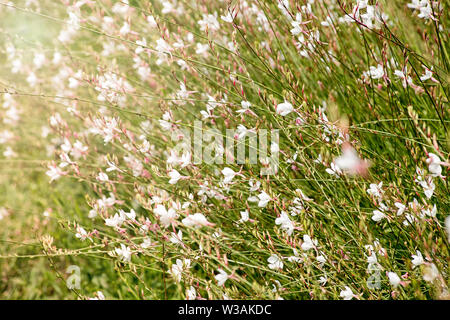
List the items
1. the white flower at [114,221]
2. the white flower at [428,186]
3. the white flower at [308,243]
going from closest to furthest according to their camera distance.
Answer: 1. the white flower at [428,186]
2. the white flower at [308,243]
3. the white flower at [114,221]

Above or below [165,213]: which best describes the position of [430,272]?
below

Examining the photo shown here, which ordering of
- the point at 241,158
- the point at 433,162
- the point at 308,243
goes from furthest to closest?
1. the point at 241,158
2. the point at 308,243
3. the point at 433,162

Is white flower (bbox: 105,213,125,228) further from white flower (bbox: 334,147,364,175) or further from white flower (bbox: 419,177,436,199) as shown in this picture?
white flower (bbox: 419,177,436,199)

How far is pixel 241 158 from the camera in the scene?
5.79ft

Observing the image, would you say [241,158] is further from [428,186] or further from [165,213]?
[428,186]

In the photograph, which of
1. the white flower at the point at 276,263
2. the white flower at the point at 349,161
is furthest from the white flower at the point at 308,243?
the white flower at the point at 349,161

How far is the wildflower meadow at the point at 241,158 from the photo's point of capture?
1458 millimetres

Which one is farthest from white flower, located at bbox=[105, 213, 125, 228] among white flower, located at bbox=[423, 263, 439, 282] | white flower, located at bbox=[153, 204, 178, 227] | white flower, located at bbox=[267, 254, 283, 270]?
white flower, located at bbox=[423, 263, 439, 282]

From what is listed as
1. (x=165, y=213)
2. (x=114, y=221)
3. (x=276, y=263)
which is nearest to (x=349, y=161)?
(x=276, y=263)

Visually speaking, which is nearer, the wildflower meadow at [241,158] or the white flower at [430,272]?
the white flower at [430,272]

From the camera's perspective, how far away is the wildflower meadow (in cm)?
146

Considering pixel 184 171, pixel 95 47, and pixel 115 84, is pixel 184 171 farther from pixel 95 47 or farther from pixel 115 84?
pixel 95 47

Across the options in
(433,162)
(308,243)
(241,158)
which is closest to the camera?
(433,162)

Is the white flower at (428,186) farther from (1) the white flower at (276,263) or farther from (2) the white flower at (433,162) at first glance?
(1) the white flower at (276,263)
